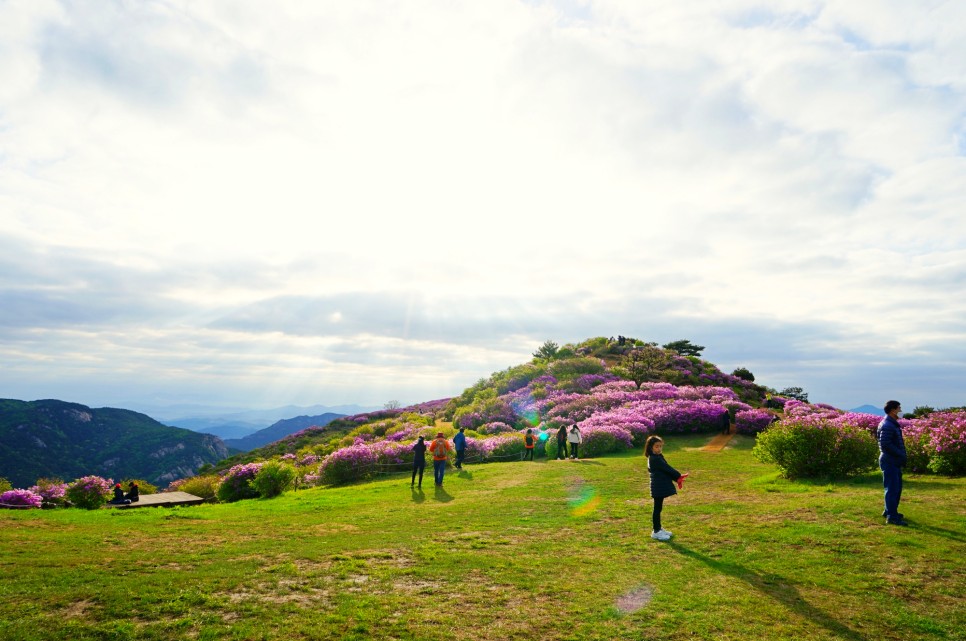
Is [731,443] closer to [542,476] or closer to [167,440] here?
[542,476]

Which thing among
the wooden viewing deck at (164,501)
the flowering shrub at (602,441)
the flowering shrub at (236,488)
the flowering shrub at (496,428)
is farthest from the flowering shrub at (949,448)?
the wooden viewing deck at (164,501)

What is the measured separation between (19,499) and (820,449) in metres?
31.0

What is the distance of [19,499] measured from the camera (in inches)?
802

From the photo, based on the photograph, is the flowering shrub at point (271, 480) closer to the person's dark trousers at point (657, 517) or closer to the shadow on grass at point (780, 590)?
the person's dark trousers at point (657, 517)

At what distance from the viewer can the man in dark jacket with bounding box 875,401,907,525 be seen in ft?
34.8

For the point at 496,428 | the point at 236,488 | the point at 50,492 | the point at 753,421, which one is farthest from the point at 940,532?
the point at 50,492

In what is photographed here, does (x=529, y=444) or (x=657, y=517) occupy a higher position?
(x=657, y=517)

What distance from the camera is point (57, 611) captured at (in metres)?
7.00

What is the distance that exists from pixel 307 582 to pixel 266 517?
27.8 ft

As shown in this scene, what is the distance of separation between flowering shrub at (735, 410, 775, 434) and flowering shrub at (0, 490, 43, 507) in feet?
125

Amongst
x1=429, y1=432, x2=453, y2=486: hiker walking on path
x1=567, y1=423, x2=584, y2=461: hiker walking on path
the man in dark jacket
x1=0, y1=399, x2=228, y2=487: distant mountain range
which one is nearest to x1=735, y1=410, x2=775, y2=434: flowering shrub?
x1=567, y1=423, x2=584, y2=461: hiker walking on path

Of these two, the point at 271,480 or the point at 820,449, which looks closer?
the point at 820,449

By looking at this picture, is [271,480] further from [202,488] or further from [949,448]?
[949,448]

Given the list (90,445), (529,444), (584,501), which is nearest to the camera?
(584,501)
